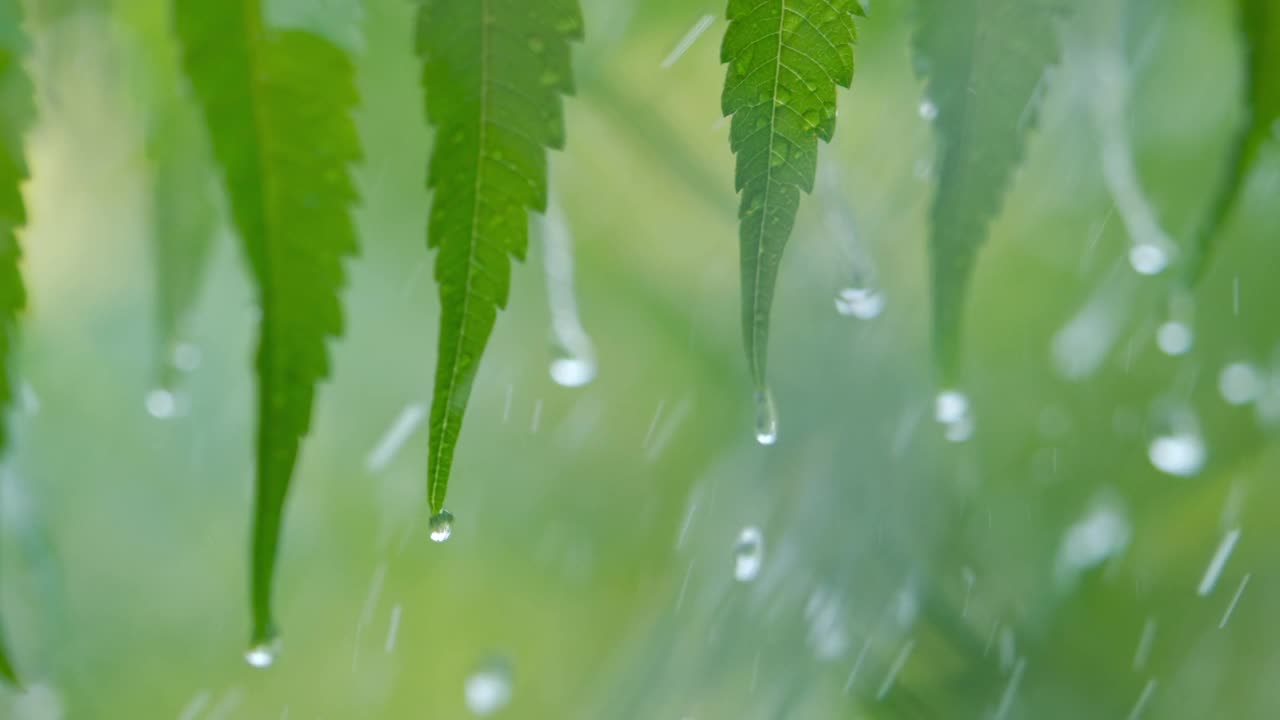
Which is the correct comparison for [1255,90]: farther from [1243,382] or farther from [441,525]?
[1243,382]

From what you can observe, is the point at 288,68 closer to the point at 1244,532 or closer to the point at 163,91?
the point at 163,91

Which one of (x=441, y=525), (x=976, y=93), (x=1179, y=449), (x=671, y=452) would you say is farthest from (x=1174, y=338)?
(x=441, y=525)

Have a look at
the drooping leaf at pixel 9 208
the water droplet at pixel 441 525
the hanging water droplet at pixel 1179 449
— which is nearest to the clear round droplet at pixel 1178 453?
the hanging water droplet at pixel 1179 449

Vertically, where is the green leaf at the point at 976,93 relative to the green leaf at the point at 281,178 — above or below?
above

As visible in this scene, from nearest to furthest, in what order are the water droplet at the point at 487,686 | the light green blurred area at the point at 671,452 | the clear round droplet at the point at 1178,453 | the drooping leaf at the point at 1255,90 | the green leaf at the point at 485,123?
1. the green leaf at the point at 485,123
2. the drooping leaf at the point at 1255,90
3. the clear round droplet at the point at 1178,453
4. the light green blurred area at the point at 671,452
5. the water droplet at the point at 487,686

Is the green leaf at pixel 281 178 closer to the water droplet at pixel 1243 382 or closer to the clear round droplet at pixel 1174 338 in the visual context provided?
the clear round droplet at pixel 1174 338

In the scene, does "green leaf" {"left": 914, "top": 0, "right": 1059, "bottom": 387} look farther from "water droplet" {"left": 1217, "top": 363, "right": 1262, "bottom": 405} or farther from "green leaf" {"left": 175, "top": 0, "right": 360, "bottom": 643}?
"water droplet" {"left": 1217, "top": 363, "right": 1262, "bottom": 405}
